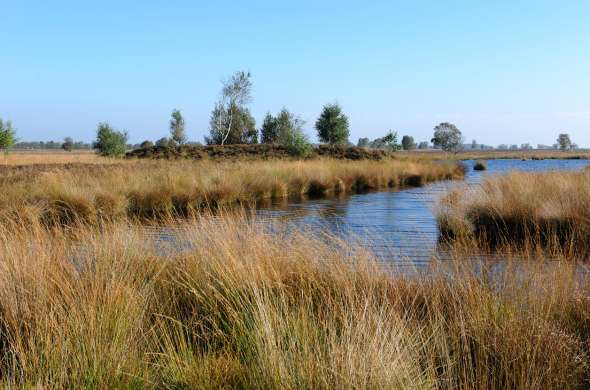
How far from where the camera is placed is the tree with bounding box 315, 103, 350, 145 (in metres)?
49.0

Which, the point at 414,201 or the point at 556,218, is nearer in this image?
the point at 556,218

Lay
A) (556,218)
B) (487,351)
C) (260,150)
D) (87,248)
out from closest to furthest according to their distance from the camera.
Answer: (487,351), (87,248), (556,218), (260,150)

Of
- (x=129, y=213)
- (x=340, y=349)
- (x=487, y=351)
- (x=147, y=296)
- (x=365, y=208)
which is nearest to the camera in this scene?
(x=340, y=349)

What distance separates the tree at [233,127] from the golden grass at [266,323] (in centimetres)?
4110

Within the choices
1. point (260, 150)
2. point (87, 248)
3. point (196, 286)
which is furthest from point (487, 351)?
point (260, 150)

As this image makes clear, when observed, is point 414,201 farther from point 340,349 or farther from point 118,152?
point 118,152

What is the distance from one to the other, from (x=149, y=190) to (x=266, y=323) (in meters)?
11.7

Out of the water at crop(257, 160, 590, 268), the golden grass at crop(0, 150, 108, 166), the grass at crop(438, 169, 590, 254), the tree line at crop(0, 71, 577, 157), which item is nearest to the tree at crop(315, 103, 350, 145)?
the tree line at crop(0, 71, 577, 157)

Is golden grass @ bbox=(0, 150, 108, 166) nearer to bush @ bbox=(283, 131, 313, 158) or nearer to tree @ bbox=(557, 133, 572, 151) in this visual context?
bush @ bbox=(283, 131, 313, 158)

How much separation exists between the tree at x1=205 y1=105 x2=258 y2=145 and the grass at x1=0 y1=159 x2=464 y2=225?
25312mm

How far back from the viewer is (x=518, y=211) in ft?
33.0

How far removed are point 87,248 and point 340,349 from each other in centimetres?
326

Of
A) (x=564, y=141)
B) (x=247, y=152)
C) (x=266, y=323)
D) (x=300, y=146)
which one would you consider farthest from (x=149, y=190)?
(x=564, y=141)

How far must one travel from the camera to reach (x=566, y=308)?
3.99 meters
